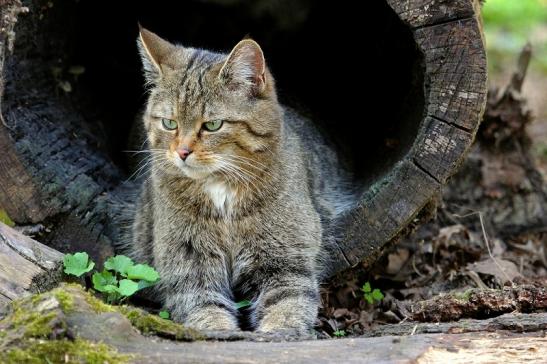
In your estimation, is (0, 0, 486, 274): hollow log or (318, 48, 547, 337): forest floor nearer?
(0, 0, 486, 274): hollow log

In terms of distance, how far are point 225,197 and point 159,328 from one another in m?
1.01

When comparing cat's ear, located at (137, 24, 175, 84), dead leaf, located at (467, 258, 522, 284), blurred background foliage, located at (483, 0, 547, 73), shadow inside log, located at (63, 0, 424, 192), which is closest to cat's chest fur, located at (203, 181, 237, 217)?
cat's ear, located at (137, 24, 175, 84)

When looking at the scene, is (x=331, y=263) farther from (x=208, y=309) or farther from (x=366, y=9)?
(x=366, y=9)

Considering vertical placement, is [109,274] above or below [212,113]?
below

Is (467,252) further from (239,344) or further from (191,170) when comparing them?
(239,344)

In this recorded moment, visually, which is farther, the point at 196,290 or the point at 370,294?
the point at 370,294

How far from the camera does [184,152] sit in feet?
11.7

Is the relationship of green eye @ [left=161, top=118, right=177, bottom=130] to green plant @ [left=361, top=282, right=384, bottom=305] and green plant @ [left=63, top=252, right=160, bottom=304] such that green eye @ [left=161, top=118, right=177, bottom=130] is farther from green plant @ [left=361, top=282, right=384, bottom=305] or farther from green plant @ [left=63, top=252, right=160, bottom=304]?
green plant @ [left=361, top=282, right=384, bottom=305]

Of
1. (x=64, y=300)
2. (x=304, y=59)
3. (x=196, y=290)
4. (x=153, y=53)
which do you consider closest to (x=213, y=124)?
(x=153, y=53)

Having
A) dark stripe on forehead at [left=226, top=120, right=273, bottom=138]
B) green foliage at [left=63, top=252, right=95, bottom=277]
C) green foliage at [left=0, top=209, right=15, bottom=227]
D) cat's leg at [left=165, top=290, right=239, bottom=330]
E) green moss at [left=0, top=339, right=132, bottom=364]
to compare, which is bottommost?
green moss at [left=0, top=339, right=132, bottom=364]

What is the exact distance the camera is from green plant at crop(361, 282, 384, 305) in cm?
438

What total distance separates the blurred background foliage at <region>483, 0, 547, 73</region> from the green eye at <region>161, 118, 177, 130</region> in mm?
6572

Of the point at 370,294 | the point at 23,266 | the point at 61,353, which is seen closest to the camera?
the point at 61,353

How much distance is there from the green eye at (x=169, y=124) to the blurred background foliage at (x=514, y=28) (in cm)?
657
